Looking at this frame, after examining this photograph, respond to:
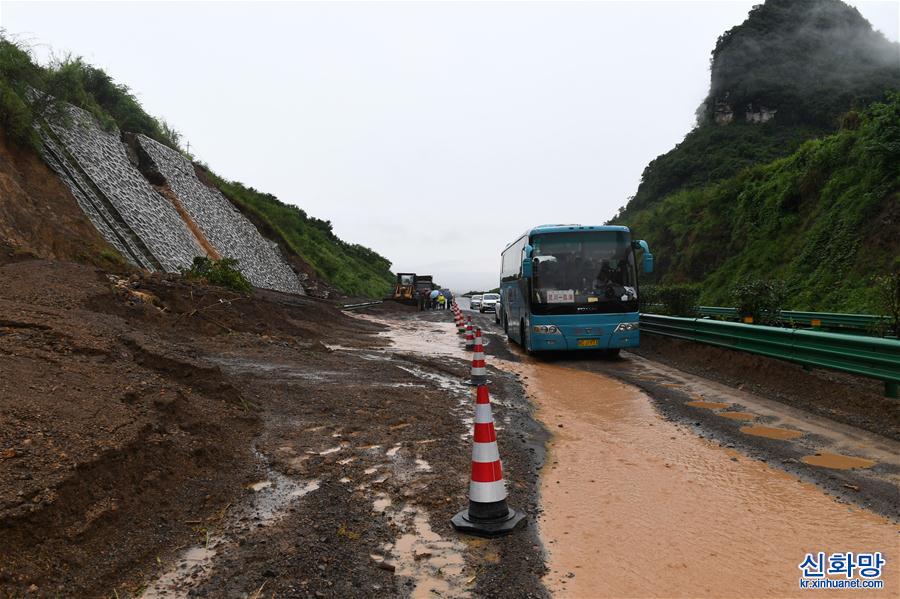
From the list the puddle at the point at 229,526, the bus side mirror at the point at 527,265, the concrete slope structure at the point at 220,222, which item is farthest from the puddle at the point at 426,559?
the concrete slope structure at the point at 220,222

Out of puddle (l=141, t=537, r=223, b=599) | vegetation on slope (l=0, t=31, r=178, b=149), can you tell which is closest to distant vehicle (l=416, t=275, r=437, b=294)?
vegetation on slope (l=0, t=31, r=178, b=149)

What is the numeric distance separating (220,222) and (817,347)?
3152cm

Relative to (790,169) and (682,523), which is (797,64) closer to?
(790,169)

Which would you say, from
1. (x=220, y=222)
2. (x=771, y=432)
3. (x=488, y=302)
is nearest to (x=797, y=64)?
(x=488, y=302)

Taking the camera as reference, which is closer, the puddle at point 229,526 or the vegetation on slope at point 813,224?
the puddle at point 229,526

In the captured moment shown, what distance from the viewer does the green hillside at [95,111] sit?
19.4 m

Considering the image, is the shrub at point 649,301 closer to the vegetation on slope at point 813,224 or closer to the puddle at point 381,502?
the vegetation on slope at point 813,224

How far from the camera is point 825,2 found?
67.8 m

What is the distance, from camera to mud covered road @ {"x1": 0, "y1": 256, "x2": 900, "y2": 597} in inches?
130

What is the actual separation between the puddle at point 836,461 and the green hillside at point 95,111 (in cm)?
2310

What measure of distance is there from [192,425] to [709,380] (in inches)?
347

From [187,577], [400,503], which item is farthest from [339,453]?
[187,577]

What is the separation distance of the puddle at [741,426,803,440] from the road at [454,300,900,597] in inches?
0.5

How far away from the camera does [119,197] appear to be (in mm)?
23250
